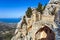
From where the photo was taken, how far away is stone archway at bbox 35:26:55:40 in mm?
23531

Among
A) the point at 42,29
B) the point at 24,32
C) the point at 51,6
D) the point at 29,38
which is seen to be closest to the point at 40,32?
the point at 42,29

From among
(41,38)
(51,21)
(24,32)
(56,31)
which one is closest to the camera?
(56,31)

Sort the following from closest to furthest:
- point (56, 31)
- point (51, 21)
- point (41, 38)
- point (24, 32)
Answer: point (56, 31), point (51, 21), point (41, 38), point (24, 32)

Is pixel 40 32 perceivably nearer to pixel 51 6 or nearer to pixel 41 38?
pixel 41 38

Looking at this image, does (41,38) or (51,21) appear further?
(41,38)

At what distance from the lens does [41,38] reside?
24.0 metres

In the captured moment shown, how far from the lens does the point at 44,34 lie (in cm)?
2384

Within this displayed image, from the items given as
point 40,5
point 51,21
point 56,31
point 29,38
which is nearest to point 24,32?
point 40,5

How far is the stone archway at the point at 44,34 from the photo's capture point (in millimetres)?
23531

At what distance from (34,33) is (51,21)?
261 centimetres

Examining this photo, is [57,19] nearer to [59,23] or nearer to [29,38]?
[59,23]

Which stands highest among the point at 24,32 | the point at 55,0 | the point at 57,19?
the point at 55,0

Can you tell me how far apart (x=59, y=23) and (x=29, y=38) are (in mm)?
5861

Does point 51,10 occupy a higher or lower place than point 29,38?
higher
